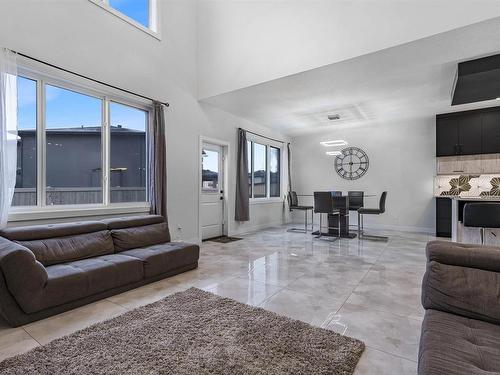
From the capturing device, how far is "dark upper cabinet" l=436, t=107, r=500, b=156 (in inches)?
224

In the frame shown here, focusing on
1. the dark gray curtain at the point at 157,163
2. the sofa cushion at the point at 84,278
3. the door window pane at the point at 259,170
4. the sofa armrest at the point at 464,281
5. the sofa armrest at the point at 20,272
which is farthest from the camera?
the door window pane at the point at 259,170

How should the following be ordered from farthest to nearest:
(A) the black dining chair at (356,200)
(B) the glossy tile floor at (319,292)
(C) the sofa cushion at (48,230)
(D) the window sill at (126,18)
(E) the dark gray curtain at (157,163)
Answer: (A) the black dining chair at (356,200) → (E) the dark gray curtain at (157,163) → (D) the window sill at (126,18) → (C) the sofa cushion at (48,230) → (B) the glossy tile floor at (319,292)

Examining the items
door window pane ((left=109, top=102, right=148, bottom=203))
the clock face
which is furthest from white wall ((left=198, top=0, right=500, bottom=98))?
the clock face

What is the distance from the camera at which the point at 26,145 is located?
318cm

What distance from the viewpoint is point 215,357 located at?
1.74 metres

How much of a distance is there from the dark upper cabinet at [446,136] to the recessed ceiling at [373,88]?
271mm

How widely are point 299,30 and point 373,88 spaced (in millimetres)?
1691

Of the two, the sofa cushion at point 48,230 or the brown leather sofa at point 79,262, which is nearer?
the brown leather sofa at point 79,262

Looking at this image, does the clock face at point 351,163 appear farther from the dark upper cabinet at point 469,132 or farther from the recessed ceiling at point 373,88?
the dark upper cabinet at point 469,132

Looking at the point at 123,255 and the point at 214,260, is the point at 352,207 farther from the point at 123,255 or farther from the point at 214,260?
the point at 123,255

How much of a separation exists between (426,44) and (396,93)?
1802mm

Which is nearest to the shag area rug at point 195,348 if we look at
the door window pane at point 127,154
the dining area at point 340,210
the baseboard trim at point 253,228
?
the door window pane at point 127,154

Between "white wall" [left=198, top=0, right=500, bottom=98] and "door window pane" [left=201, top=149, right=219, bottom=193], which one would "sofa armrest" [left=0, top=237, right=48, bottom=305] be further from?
"white wall" [left=198, top=0, right=500, bottom=98]

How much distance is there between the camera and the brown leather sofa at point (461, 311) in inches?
44.3
